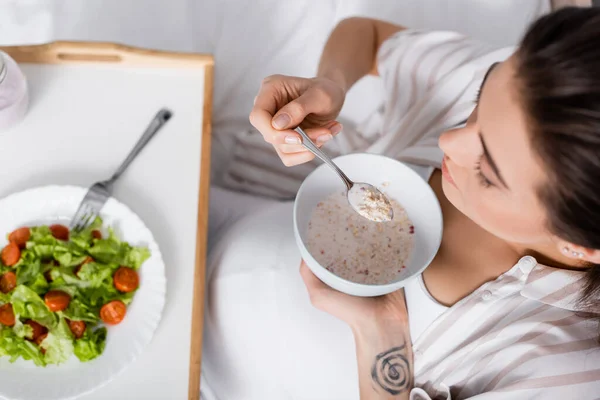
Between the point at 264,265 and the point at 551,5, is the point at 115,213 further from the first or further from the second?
the point at 551,5

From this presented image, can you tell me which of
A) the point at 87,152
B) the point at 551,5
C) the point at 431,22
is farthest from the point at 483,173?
the point at 551,5

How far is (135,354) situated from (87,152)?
0.36 m

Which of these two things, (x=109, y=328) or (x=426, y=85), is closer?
(x=109, y=328)

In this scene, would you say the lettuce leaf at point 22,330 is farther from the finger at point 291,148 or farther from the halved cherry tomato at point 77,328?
the finger at point 291,148

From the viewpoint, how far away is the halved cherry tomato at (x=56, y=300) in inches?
28.4

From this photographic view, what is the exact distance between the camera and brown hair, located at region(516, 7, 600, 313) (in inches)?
18.6

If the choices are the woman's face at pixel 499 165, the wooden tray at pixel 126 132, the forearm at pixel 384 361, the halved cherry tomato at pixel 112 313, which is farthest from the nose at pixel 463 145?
the halved cherry tomato at pixel 112 313

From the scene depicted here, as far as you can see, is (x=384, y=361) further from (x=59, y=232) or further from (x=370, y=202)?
(x=59, y=232)

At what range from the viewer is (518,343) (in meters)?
0.70

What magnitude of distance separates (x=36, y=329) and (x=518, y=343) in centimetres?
68

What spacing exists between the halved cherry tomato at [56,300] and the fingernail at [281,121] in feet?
1.32

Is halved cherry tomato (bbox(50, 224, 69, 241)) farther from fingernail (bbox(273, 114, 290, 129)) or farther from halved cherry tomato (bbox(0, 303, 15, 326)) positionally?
fingernail (bbox(273, 114, 290, 129))

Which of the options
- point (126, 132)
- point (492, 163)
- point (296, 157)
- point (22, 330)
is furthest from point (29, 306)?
point (492, 163)

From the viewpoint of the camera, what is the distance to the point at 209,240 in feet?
3.49
